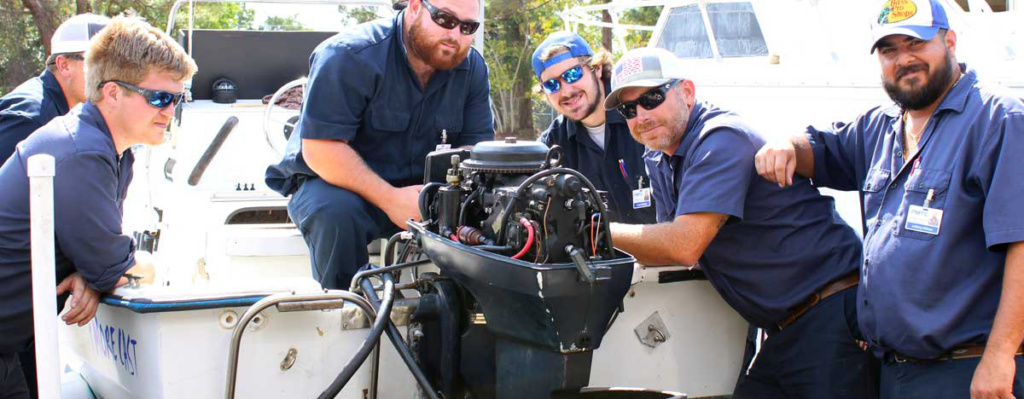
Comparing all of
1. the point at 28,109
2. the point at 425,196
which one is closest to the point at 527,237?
the point at 425,196

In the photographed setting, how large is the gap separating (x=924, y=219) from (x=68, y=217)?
7.25ft

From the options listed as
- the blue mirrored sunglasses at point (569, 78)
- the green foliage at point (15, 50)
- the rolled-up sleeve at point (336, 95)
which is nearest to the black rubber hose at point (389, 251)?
the rolled-up sleeve at point (336, 95)

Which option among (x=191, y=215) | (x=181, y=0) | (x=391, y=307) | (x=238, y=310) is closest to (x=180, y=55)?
(x=238, y=310)

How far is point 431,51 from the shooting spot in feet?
11.9

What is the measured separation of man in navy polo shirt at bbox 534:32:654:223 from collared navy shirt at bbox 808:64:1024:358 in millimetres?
1435

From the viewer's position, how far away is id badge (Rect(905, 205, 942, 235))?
2.46 meters

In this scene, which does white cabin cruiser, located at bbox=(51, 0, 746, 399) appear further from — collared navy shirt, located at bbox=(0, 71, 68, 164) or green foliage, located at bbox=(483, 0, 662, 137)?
green foliage, located at bbox=(483, 0, 662, 137)

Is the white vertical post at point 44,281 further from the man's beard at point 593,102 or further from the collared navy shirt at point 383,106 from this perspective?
the man's beard at point 593,102

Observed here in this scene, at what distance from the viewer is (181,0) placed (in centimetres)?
617

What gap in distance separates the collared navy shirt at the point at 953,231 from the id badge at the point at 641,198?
3.66 feet

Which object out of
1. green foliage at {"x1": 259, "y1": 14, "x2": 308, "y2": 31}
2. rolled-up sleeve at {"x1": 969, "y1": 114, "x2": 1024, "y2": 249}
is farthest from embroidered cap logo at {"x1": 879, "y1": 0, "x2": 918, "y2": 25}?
green foliage at {"x1": 259, "y1": 14, "x2": 308, "y2": 31}

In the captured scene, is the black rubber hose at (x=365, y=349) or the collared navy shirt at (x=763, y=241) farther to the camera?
the collared navy shirt at (x=763, y=241)

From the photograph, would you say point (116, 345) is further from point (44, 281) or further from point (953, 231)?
point (953, 231)

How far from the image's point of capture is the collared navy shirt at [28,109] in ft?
11.6
